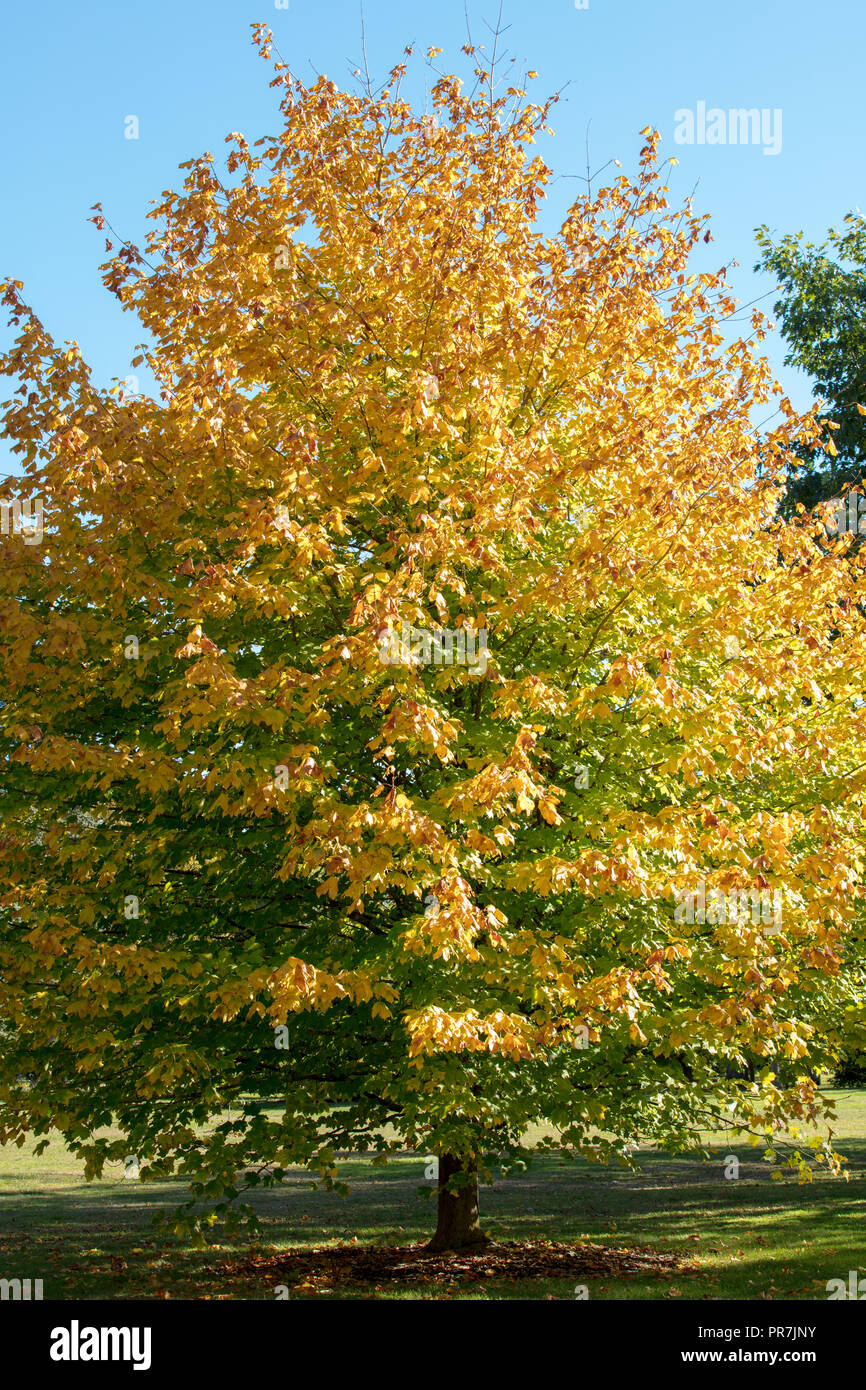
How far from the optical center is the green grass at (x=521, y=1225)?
9.63 meters

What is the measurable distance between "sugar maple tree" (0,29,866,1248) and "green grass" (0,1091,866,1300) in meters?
2.24

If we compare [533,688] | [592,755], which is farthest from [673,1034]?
[533,688]

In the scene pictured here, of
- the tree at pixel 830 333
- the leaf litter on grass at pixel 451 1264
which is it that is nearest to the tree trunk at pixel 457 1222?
the leaf litter on grass at pixel 451 1264

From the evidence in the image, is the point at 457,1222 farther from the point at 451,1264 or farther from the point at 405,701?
the point at 405,701

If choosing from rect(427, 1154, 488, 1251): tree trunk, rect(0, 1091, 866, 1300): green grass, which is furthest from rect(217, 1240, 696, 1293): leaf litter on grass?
rect(0, 1091, 866, 1300): green grass

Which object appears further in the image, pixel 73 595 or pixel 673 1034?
pixel 73 595

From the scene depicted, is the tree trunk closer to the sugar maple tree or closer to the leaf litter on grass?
the leaf litter on grass

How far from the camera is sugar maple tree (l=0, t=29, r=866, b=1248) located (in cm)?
655

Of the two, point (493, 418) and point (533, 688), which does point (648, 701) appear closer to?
point (533, 688)

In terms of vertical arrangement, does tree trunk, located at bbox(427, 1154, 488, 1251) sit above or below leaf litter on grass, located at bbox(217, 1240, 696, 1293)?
above

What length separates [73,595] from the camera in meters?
7.79

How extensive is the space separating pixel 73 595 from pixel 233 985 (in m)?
3.23

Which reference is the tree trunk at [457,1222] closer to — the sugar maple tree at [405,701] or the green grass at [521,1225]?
the green grass at [521,1225]

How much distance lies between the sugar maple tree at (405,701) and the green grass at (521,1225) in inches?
88.2
